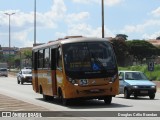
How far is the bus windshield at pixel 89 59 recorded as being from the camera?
68.8ft

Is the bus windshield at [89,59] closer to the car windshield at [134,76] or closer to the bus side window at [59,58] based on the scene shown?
the bus side window at [59,58]

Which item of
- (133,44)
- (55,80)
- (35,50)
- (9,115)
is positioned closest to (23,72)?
(35,50)

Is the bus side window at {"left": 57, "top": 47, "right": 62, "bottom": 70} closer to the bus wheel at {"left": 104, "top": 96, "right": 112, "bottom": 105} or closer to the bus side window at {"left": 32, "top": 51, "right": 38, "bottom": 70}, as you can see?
the bus wheel at {"left": 104, "top": 96, "right": 112, "bottom": 105}

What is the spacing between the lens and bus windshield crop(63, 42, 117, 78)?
20969mm

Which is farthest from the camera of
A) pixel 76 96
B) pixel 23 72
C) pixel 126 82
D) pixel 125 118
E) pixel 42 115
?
pixel 23 72

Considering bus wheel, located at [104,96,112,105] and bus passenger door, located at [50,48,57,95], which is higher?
bus passenger door, located at [50,48,57,95]

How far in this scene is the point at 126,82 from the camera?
26766 millimetres

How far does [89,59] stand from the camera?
834 inches

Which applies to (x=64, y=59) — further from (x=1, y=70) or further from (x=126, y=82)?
(x=1, y=70)

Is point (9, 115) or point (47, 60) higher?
point (47, 60)

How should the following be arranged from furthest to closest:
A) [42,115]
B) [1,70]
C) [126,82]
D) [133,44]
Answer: [133,44], [1,70], [126,82], [42,115]

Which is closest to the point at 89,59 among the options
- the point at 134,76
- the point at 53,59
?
the point at 53,59

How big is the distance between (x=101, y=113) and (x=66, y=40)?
4.96 m

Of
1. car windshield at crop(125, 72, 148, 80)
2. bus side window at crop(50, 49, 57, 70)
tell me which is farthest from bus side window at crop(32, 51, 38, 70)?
car windshield at crop(125, 72, 148, 80)
